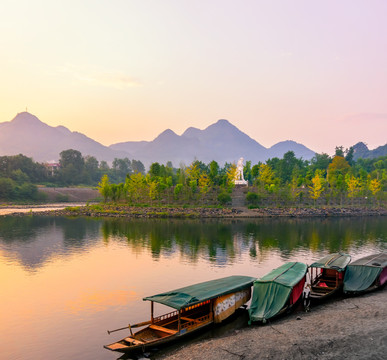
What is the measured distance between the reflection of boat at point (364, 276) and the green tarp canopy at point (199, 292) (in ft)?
34.7

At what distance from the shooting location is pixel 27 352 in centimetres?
2312

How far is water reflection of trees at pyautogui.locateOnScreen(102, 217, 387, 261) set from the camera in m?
56.7

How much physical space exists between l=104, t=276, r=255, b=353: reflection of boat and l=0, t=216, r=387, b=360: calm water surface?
2.39m

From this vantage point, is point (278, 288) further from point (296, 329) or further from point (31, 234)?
point (31, 234)

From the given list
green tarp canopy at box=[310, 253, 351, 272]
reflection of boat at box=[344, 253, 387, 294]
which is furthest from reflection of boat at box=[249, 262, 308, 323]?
reflection of boat at box=[344, 253, 387, 294]

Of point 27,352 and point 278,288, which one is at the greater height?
point 278,288

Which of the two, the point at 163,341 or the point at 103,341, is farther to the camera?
the point at 103,341

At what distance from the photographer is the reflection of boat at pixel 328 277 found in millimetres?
31534

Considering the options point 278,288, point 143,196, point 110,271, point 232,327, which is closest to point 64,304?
point 110,271

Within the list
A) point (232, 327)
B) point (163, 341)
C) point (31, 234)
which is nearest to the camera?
point (163, 341)

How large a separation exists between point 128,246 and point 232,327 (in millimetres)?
36510

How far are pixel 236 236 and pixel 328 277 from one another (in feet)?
115

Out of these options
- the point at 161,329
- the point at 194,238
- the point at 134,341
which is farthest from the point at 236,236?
the point at 134,341

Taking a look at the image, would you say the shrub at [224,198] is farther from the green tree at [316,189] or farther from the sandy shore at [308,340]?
the sandy shore at [308,340]
